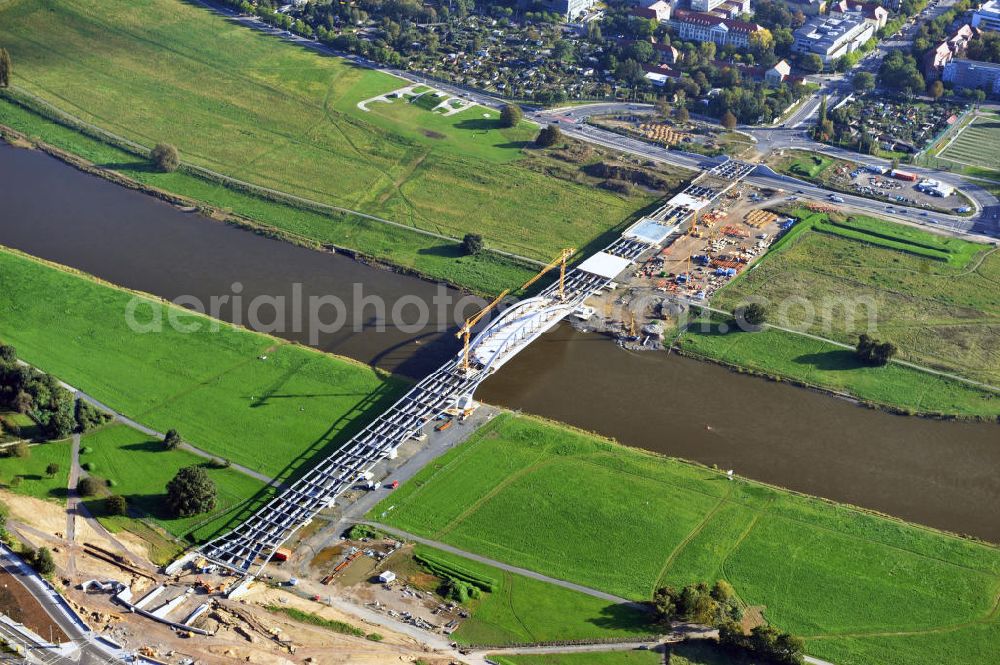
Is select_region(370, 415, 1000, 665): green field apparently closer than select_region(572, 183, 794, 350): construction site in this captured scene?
Yes

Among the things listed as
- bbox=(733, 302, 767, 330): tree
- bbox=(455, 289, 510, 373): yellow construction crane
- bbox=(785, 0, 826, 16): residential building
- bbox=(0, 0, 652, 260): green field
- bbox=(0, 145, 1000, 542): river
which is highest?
bbox=(785, 0, 826, 16): residential building

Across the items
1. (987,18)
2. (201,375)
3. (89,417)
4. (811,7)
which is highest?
(987,18)

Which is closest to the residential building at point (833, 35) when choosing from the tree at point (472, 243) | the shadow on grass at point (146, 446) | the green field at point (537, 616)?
the tree at point (472, 243)

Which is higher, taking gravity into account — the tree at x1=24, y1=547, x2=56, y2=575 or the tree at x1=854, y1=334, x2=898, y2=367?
the tree at x1=854, y1=334, x2=898, y2=367

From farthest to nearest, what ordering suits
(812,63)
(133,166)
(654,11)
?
(654,11) → (812,63) → (133,166)

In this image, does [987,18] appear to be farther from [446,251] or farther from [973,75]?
[446,251]

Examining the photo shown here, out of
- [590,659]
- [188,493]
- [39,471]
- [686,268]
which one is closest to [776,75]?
[686,268]

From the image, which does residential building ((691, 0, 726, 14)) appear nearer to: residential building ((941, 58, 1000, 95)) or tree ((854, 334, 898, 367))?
residential building ((941, 58, 1000, 95))

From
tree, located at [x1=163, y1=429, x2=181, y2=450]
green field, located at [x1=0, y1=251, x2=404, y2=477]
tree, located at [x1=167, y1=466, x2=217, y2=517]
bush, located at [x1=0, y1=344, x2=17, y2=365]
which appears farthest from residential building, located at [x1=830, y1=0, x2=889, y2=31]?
tree, located at [x1=167, y1=466, x2=217, y2=517]
